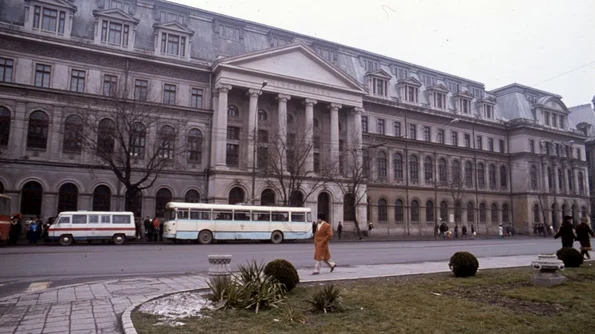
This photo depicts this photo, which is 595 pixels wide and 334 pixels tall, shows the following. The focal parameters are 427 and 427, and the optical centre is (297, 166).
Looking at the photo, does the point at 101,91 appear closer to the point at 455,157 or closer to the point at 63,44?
the point at 63,44

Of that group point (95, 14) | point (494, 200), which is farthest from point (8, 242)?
point (494, 200)

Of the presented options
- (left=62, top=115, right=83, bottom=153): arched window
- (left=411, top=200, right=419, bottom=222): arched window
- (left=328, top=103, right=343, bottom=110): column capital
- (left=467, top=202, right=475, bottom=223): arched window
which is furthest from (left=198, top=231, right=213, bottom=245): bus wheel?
(left=467, top=202, right=475, bottom=223): arched window

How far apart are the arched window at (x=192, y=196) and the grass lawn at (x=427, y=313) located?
30614 millimetres

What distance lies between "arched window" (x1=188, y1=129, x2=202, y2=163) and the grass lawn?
104 feet

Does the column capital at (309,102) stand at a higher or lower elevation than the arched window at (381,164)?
higher

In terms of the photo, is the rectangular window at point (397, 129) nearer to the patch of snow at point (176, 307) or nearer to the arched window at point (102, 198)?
the arched window at point (102, 198)

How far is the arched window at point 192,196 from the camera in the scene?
39438mm

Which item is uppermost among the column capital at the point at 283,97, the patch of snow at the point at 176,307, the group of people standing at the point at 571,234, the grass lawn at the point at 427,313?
the column capital at the point at 283,97

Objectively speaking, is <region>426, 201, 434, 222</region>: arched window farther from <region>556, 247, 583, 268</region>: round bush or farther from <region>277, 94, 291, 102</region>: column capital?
<region>556, 247, 583, 268</region>: round bush

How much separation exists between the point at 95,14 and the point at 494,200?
56.1 metres

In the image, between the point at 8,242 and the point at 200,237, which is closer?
the point at 8,242

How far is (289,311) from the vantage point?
723 centimetres

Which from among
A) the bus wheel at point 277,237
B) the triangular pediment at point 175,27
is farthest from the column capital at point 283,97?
the bus wheel at point 277,237

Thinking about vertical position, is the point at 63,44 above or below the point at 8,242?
above
